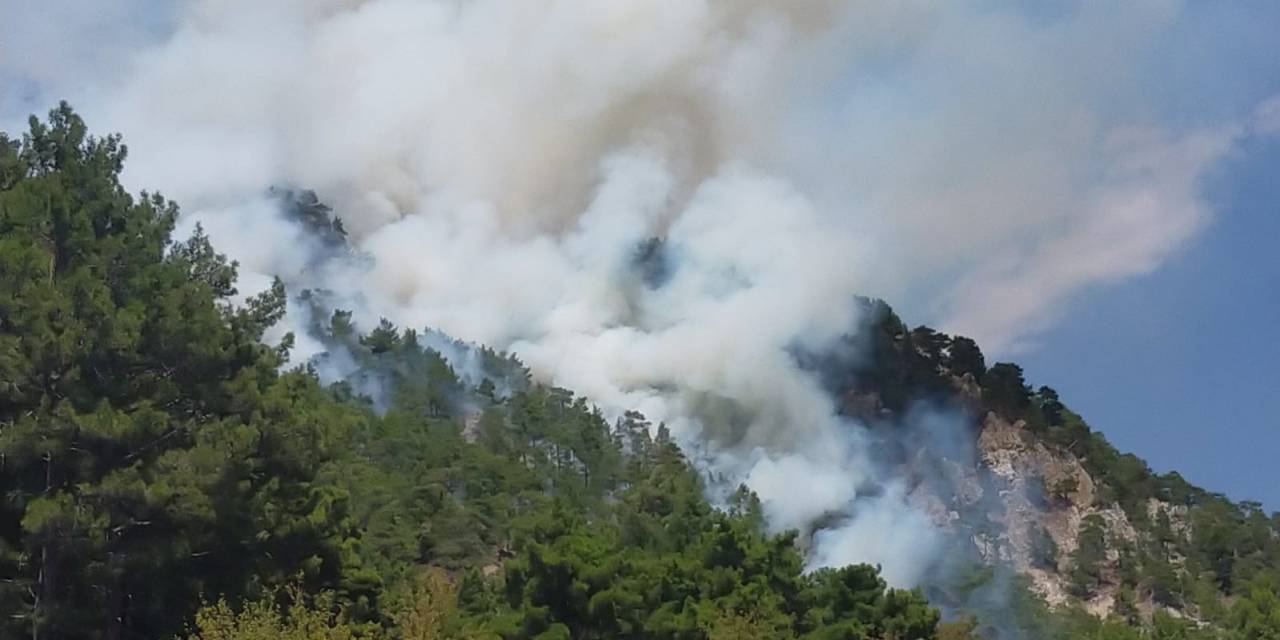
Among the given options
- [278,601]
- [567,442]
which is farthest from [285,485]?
[567,442]

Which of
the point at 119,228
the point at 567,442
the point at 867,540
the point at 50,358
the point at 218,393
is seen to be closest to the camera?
the point at 50,358

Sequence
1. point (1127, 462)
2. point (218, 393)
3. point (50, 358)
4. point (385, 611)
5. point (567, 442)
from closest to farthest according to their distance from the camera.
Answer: point (50, 358) < point (218, 393) < point (385, 611) < point (567, 442) < point (1127, 462)

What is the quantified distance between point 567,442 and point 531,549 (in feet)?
225

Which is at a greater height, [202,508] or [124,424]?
[124,424]

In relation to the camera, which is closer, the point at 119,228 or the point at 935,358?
the point at 119,228

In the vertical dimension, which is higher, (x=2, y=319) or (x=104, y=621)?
(x=2, y=319)

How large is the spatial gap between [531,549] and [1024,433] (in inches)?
4015

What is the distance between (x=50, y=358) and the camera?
87.2 ft

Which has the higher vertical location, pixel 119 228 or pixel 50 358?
pixel 119 228

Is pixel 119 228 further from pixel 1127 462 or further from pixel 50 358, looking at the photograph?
pixel 1127 462

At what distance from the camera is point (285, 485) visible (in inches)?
1203

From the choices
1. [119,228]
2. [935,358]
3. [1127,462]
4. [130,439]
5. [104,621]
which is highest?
[935,358]

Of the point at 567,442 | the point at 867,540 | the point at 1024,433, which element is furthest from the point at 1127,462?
the point at 567,442

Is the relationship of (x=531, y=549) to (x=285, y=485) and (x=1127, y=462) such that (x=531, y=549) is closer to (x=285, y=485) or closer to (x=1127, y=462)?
(x=285, y=485)
